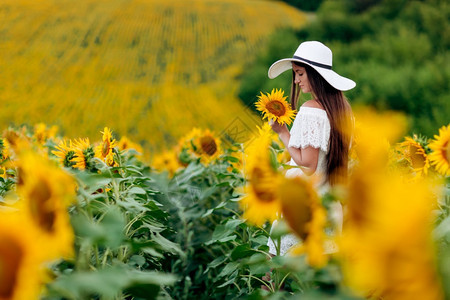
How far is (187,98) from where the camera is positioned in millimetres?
5320

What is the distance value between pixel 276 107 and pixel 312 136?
15 cm

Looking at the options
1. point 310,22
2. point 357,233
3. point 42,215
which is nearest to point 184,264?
point 42,215

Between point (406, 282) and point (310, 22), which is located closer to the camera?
point (406, 282)

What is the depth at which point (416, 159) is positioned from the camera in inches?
62.8

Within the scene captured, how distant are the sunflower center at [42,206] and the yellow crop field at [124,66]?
176 cm

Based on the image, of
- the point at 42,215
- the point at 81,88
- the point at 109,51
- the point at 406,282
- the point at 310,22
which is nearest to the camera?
the point at 406,282

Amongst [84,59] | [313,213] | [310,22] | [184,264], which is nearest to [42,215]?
[313,213]

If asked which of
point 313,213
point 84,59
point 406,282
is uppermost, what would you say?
point 84,59

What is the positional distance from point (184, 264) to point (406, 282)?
1.77 m

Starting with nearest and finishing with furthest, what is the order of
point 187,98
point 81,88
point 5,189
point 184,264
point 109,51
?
point 5,189 → point 184,264 → point 81,88 → point 187,98 → point 109,51

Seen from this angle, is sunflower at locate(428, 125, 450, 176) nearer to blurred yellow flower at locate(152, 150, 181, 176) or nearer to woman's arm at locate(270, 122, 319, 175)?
woman's arm at locate(270, 122, 319, 175)

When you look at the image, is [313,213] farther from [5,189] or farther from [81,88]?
[81,88]

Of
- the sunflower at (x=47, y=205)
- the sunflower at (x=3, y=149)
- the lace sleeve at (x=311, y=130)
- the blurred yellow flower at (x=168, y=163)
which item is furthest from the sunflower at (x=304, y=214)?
the blurred yellow flower at (x=168, y=163)

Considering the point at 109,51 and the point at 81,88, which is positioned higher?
→ the point at 109,51
